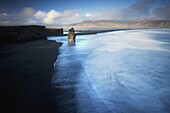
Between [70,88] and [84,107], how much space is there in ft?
7.42

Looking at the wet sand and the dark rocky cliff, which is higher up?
the dark rocky cliff

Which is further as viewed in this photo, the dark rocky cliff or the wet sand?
the dark rocky cliff

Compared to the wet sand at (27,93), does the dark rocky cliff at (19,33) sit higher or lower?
higher

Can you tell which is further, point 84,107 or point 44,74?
point 44,74

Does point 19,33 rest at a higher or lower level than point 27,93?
higher

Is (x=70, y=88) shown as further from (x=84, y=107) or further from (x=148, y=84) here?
(x=148, y=84)

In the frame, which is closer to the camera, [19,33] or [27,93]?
[27,93]

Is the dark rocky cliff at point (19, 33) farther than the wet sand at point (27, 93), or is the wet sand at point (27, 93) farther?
the dark rocky cliff at point (19, 33)

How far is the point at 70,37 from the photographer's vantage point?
4172 cm

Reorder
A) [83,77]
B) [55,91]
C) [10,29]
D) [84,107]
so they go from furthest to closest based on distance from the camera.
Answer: [10,29] < [83,77] < [55,91] < [84,107]

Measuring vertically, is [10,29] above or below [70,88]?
above

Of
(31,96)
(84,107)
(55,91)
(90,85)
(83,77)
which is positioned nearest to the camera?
(84,107)

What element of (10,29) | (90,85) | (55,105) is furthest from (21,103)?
(10,29)

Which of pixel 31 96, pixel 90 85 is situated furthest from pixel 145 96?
pixel 31 96
